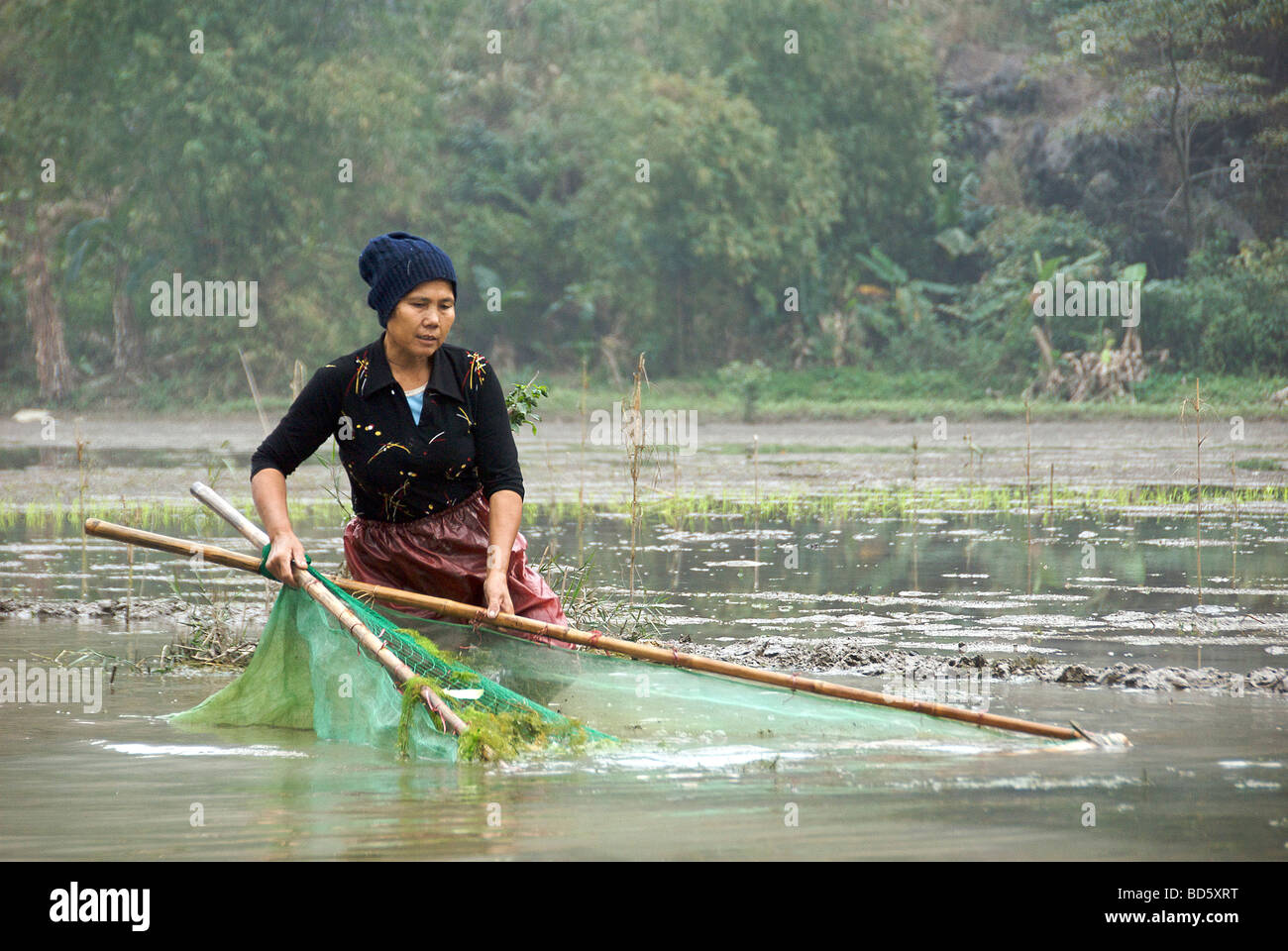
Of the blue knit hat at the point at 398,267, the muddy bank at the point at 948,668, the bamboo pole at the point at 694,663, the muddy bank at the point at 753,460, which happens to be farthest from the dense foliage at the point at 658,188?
the blue knit hat at the point at 398,267

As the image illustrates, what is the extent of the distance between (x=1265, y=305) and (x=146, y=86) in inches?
693

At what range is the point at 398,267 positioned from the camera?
158 inches

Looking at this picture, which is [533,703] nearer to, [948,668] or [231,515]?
[231,515]

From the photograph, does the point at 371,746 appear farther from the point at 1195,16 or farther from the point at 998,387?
the point at 1195,16

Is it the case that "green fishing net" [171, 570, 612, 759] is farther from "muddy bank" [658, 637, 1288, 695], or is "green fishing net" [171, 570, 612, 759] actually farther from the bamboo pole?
"muddy bank" [658, 637, 1288, 695]

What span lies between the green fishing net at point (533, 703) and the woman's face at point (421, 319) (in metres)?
0.78

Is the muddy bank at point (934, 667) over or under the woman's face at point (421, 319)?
under

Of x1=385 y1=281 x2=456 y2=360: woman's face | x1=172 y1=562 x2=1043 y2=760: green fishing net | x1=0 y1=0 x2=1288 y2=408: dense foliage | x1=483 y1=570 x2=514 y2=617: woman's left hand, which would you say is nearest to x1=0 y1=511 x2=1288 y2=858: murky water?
x1=172 y1=562 x2=1043 y2=760: green fishing net

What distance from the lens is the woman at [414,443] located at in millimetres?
4062

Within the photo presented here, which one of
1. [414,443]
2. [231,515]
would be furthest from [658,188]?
[414,443]

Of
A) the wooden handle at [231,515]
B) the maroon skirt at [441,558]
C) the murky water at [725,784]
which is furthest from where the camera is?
the wooden handle at [231,515]

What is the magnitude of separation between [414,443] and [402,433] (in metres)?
0.04

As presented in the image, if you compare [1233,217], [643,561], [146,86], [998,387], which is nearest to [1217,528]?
[643,561]

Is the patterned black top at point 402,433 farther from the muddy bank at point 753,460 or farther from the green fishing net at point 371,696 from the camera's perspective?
the muddy bank at point 753,460
